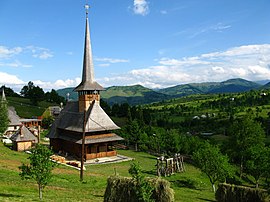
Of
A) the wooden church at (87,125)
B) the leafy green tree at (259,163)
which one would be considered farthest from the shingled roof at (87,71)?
the leafy green tree at (259,163)

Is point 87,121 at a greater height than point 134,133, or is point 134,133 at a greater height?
point 87,121

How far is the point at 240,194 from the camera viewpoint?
22.4 metres

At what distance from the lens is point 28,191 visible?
19766 millimetres

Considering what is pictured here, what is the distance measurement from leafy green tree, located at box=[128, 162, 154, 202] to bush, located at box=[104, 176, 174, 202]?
39 cm

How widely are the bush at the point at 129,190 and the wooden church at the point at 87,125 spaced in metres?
25.6

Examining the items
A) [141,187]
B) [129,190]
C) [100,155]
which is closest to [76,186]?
[129,190]

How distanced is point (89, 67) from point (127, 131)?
52.4 ft

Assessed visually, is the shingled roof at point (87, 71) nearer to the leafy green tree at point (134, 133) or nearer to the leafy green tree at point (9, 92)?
the leafy green tree at point (134, 133)

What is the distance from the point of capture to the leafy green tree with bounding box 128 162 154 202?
1559cm

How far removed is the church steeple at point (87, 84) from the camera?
49.8 m

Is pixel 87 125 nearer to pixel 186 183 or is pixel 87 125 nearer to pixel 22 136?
pixel 22 136

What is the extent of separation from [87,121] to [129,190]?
2997 centimetres

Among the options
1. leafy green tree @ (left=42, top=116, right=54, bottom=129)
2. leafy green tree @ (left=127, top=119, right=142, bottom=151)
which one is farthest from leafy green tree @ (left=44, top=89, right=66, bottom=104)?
leafy green tree @ (left=127, top=119, right=142, bottom=151)

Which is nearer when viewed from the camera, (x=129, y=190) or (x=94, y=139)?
(x=129, y=190)
